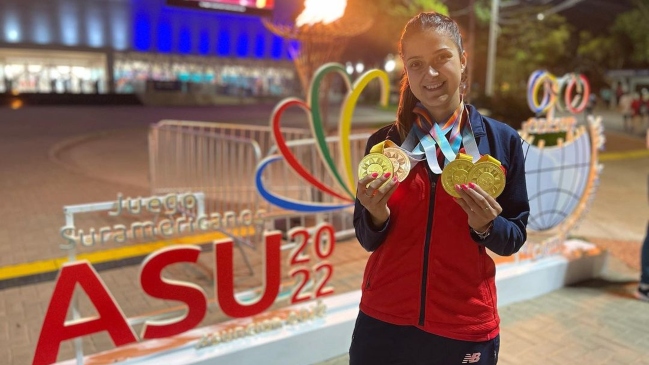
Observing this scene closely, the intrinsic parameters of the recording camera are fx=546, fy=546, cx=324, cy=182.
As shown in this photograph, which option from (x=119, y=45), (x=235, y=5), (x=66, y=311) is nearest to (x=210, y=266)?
(x=66, y=311)

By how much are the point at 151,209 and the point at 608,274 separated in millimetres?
4452

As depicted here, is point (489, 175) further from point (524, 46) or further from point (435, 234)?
point (524, 46)

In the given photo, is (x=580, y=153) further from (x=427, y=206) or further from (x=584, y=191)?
(x=427, y=206)

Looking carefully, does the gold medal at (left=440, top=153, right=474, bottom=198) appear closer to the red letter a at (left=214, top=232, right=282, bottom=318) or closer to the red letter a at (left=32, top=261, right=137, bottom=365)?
the red letter a at (left=214, top=232, right=282, bottom=318)

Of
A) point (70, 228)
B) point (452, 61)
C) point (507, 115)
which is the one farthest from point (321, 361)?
point (507, 115)

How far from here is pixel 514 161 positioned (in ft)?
6.11

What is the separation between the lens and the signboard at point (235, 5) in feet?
19.2

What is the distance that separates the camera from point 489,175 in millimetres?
1646

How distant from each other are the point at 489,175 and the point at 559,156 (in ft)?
11.5

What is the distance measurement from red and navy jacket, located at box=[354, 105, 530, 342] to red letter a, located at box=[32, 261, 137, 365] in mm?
1829

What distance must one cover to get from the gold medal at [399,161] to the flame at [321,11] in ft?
12.7

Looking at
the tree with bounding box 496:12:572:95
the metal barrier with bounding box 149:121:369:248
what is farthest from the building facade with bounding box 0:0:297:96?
the metal barrier with bounding box 149:121:369:248

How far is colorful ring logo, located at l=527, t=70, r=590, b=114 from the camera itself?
Result: 15.7ft

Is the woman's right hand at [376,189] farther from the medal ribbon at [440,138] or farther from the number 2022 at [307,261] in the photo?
the number 2022 at [307,261]
